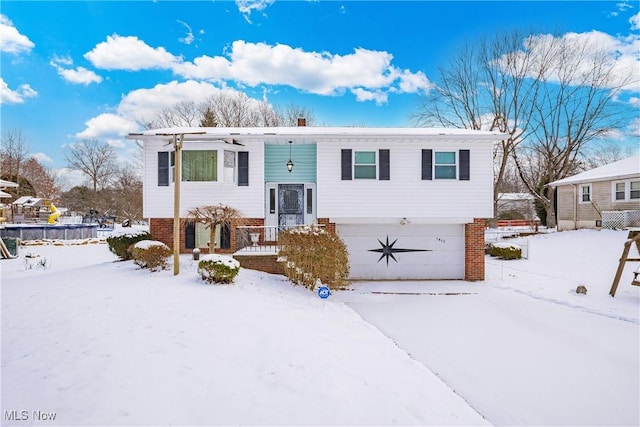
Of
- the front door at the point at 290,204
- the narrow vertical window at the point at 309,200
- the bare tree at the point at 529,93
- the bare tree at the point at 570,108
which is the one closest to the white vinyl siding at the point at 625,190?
the bare tree at the point at 570,108

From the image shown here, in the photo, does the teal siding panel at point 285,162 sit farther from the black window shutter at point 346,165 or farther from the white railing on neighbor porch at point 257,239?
Answer: the white railing on neighbor porch at point 257,239

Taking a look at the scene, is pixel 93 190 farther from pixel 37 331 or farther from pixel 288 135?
pixel 37 331

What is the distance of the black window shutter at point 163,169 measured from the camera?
13219mm

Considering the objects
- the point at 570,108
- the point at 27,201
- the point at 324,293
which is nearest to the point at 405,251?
the point at 324,293

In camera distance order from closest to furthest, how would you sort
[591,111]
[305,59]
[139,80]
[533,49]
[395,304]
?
[395,304] → [305,59] → [139,80] → [533,49] → [591,111]

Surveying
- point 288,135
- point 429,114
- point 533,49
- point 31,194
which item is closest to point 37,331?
point 288,135

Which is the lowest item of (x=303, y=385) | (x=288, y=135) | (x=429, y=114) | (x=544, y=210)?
(x=303, y=385)

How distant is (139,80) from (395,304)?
23.3 metres

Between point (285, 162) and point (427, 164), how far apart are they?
17.8ft

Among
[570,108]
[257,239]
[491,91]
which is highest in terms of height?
[491,91]

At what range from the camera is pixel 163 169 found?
43.5 ft

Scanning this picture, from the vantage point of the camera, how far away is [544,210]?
30594mm

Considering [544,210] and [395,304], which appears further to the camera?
[544,210]

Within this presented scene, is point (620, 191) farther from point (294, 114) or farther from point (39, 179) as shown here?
point (39, 179)
